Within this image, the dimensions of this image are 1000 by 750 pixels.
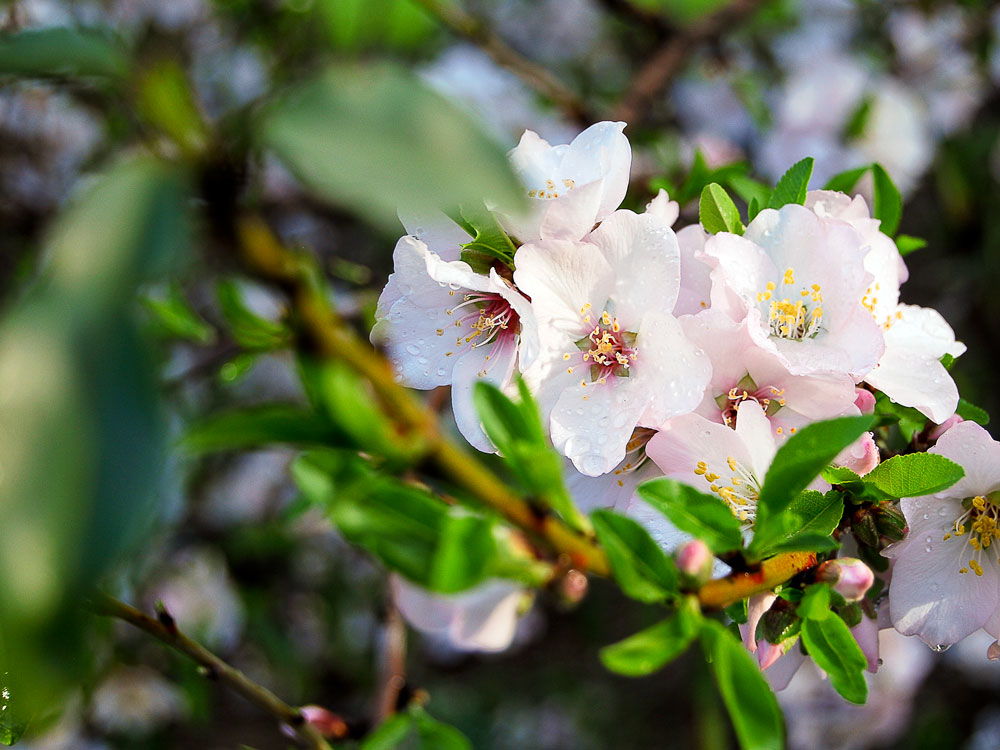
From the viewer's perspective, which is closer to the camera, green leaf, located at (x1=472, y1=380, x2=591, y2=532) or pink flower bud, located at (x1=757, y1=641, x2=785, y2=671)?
A: green leaf, located at (x1=472, y1=380, x2=591, y2=532)

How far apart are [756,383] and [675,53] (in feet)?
4.29

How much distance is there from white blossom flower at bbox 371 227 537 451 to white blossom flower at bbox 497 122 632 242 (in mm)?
63

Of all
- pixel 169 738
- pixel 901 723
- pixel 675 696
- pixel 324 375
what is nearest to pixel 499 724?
pixel 675 696

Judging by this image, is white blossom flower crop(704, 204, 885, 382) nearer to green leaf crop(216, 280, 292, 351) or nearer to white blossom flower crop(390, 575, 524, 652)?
white blossom flower crop(390, 575, 524, 652)

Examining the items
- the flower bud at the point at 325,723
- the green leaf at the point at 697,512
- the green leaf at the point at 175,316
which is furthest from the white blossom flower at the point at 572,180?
the green leaf at the point at 175,316

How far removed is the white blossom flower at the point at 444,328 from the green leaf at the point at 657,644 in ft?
0.83

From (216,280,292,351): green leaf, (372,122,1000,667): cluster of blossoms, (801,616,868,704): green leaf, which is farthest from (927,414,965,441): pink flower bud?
(216,280,292,351): green leaf

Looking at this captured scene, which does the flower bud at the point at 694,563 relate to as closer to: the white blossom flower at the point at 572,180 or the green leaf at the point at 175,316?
the white blossom flower at the point at 572,180

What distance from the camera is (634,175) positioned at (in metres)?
2.02

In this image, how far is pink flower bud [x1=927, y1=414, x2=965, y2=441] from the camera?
72cm

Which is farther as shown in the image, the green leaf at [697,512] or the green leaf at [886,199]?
the green leaf at [886,199]

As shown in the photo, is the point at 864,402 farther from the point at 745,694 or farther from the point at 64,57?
the point at 64,57

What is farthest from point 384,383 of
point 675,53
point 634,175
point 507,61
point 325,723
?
point 634,175

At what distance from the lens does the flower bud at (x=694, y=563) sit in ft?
1.69
